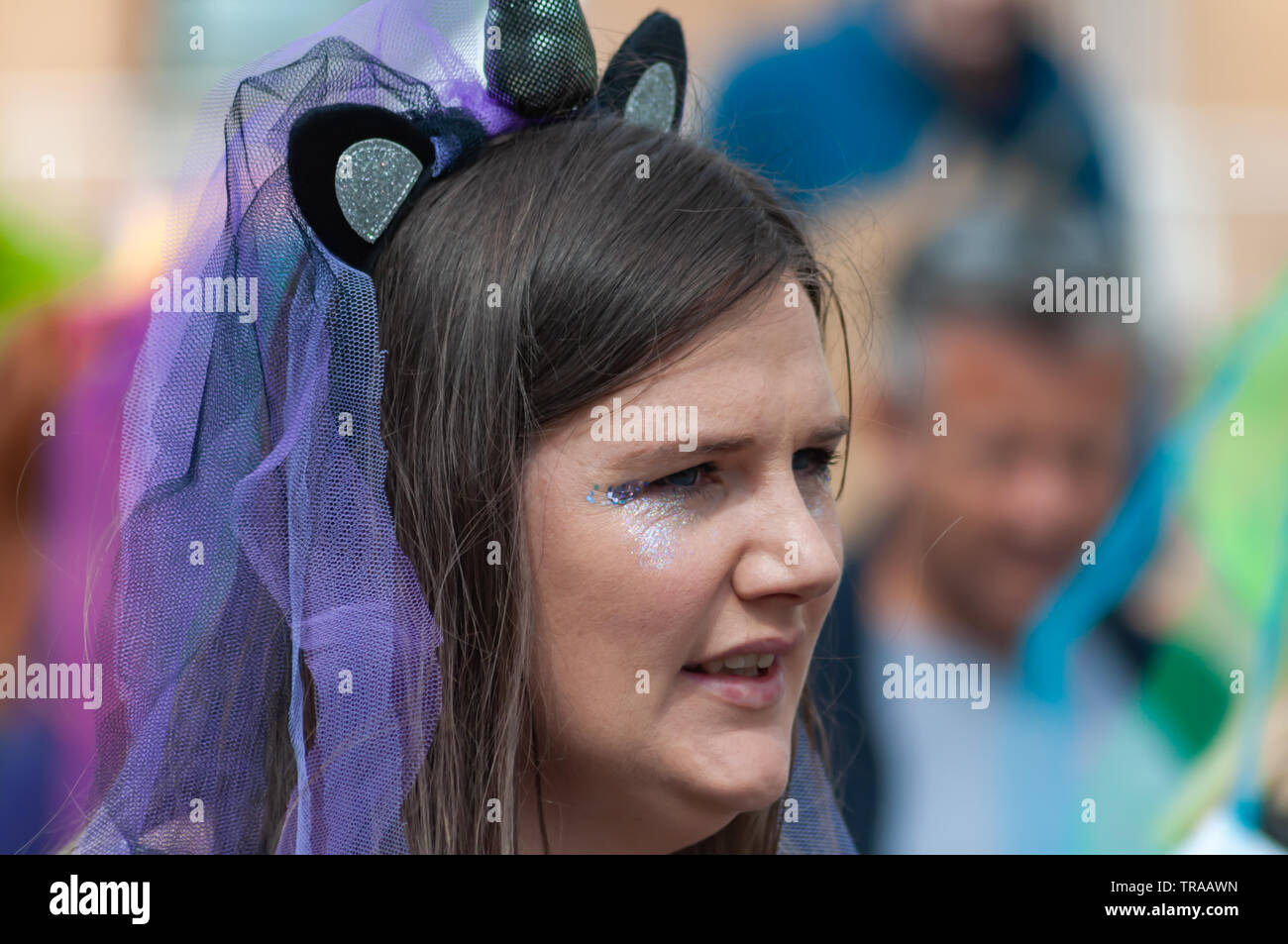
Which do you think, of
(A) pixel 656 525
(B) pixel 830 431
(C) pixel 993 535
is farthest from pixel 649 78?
(C) pixel 993 535

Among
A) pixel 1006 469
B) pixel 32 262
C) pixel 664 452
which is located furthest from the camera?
pixel 32 262

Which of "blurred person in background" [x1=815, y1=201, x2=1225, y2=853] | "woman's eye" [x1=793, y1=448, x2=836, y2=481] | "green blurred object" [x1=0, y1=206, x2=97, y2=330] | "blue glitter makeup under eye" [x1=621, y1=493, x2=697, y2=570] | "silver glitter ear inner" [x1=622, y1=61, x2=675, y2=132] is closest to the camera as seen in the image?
"blue glitter makeup under eye" [x1=621, y1=493, x2=697, y2=570]

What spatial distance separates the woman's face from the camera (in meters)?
1.18

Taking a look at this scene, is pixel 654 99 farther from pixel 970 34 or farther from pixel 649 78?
pixel 970 34

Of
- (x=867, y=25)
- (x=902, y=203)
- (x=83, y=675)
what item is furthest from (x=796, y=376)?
(x=867, y=25)

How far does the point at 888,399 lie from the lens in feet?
7.76

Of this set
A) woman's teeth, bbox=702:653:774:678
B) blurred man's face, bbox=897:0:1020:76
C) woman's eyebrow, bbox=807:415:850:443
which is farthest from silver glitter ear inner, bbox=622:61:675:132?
blurred man's face, bbox=897:0:1020:76

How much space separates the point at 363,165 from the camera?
4.11 feet

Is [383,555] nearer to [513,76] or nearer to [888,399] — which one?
[513,76]

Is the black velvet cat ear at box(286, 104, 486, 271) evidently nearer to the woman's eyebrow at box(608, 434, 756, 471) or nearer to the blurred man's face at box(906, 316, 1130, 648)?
the woman's eyebrow at box(608, 434, 756, 471)

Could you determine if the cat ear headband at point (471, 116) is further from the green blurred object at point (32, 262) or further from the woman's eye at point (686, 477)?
the green blurred object at point (32, 262)

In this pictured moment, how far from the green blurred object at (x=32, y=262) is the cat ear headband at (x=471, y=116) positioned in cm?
183

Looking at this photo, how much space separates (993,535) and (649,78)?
157cm

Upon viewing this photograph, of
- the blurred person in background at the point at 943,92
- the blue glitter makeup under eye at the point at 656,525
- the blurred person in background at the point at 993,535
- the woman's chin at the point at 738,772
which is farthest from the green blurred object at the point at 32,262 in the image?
the woman's chin at the point at 738,772
